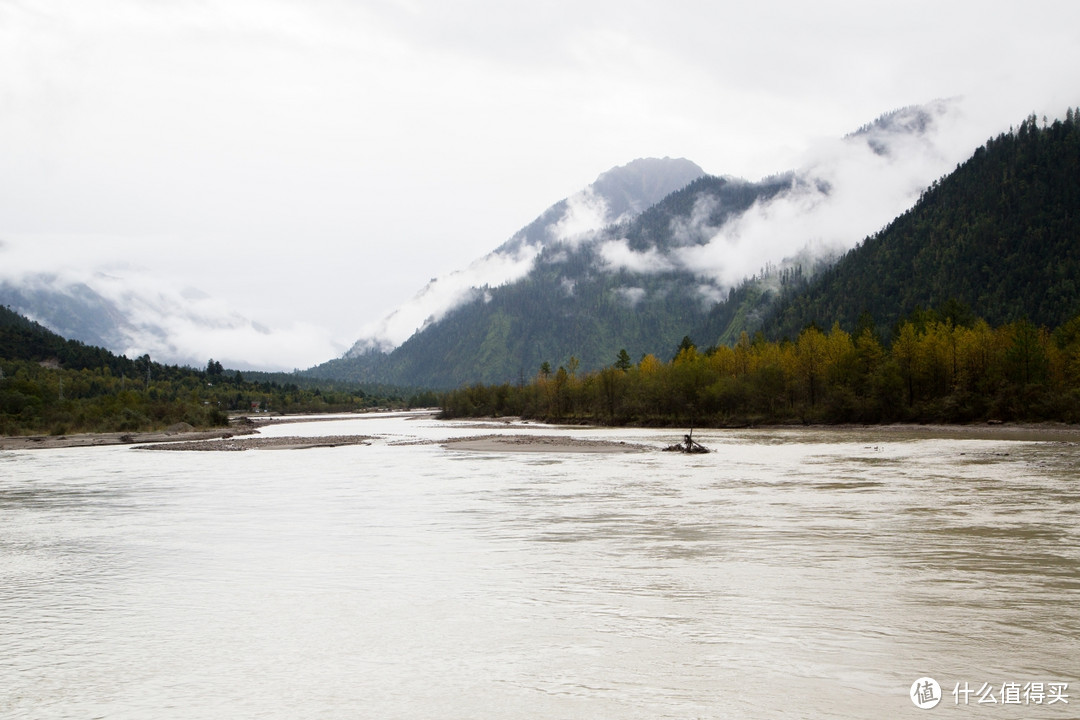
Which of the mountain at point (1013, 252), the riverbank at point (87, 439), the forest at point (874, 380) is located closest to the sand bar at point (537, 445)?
the riverbank at point (87, 439)

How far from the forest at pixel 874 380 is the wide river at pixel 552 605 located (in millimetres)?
67913

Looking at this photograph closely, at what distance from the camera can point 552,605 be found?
577 inches

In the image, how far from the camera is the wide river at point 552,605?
32.7 feet

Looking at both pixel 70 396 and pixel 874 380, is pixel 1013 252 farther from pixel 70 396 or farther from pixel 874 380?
pixel 70 396

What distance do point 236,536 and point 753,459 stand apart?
38.4 m

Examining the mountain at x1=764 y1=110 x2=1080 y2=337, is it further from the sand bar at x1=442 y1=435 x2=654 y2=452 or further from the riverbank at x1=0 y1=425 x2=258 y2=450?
→ the riverbank at x1=0 y1=425 x2=258 y2=450

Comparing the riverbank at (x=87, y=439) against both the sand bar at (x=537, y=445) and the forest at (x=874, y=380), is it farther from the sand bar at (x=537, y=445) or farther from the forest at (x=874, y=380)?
the forest at (x=874, y=380)

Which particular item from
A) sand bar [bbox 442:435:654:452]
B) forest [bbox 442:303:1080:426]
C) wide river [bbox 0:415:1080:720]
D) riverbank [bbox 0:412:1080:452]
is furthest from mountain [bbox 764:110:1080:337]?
wide river [bbox 0:415:1080:720]

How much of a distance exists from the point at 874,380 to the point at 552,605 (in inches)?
3859

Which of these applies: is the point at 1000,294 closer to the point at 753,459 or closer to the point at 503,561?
the point at 753,459

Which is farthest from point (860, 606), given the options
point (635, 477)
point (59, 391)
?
point (59, 391)

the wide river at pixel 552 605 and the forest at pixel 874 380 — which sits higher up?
the forest at pixel 874 380

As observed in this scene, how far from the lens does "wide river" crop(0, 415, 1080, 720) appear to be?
9.98 meters

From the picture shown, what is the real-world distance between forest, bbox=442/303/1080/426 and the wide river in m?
67.9
